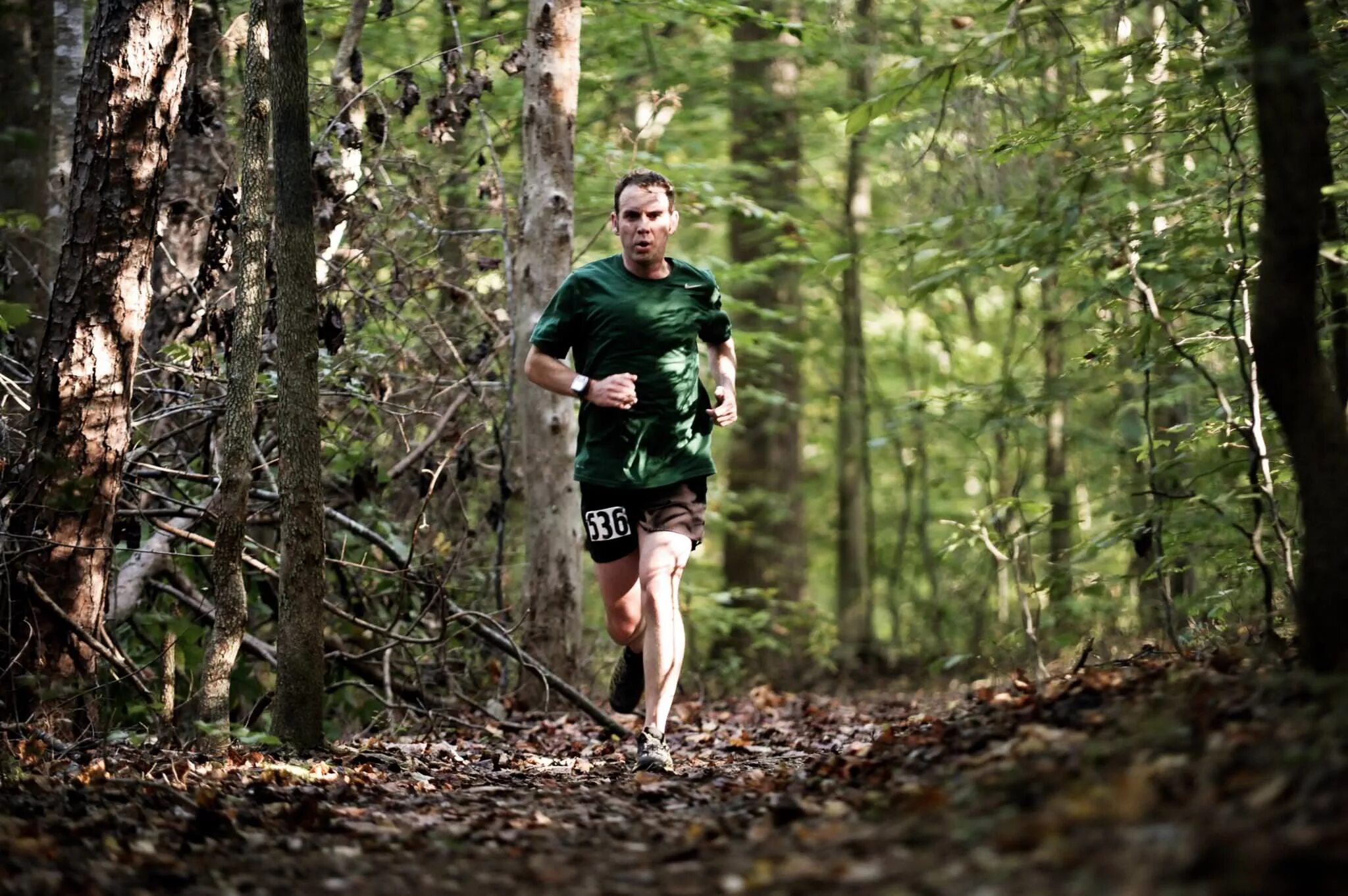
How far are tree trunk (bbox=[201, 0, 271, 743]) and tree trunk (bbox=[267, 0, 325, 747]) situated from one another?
169 mm

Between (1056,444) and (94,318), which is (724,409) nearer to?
(94,318)

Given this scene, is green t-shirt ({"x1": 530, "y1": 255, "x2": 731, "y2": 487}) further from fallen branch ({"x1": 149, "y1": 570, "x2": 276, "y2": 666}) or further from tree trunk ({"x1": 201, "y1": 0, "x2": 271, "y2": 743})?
fallen branch ({"x1": 149, "y1": 570, "x2": 276, "y2": 666})

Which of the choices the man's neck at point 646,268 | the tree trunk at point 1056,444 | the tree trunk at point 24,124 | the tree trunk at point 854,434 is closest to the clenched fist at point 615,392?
the man's neck at point 646,268

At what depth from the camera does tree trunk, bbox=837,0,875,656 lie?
15.7 metres

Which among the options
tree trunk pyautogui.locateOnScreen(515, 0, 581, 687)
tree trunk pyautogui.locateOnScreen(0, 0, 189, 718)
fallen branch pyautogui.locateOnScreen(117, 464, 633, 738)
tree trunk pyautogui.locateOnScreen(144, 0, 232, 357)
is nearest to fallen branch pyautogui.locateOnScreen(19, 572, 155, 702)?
tree trunk pyautogui.locateOnScreen(0, 0, 189, 718)

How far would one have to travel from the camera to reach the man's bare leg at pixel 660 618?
19.4 feet

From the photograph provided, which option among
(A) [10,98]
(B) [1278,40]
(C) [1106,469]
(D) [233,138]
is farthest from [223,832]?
(C) [1106,469]

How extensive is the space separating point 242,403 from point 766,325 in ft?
34.8

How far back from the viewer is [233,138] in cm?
923

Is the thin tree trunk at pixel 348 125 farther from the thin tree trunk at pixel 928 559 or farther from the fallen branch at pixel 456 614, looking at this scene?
the thin tree trunk at pixel 928 559

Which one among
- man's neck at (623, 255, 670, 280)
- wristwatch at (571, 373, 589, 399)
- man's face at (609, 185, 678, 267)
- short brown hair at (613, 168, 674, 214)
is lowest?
wristwatch at (571, 373, 589, 399)

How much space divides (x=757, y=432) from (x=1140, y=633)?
6.22 metres

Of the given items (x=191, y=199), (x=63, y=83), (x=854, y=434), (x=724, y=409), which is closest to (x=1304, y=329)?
(x=724, y=409)

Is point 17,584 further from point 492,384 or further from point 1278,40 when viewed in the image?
point 1278,40
